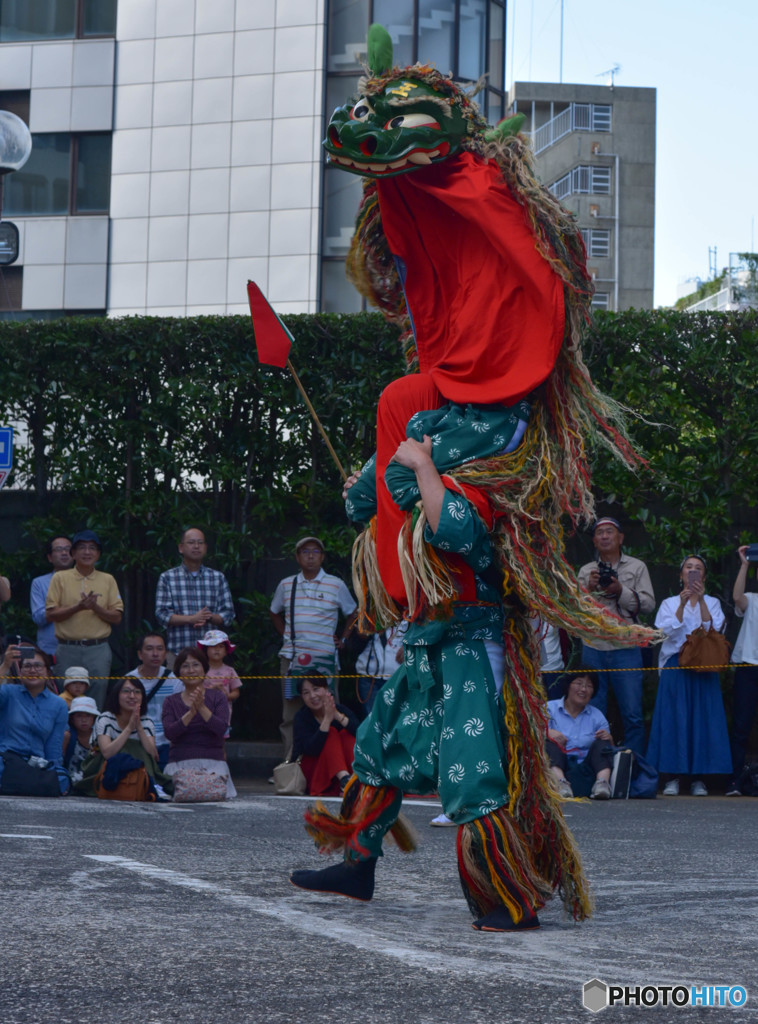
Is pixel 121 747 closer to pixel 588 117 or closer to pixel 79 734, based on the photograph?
pixel 79 734

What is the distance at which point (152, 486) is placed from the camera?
1204 cm

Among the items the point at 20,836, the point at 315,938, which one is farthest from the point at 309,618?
the point at 315,938

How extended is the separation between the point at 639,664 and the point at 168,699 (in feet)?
11.5

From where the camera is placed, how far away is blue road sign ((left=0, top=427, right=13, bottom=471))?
35.6 ft

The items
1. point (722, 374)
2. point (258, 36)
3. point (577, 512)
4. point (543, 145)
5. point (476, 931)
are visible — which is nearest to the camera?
point (476, 931)

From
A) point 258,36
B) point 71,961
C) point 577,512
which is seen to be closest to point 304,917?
point 71,961

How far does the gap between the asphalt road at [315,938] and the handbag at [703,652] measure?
4158mm

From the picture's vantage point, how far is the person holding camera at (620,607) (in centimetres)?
1026

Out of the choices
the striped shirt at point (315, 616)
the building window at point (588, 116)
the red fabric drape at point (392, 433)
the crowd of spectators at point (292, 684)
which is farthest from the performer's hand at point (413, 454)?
the building window at point (588, 116)

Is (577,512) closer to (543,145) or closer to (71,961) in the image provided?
(71,961)

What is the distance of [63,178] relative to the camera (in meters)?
26.7

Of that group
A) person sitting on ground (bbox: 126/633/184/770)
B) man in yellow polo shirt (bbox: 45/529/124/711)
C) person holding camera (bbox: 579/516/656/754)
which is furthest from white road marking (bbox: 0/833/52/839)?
person holding camera (bbox: 579/516/656/754)

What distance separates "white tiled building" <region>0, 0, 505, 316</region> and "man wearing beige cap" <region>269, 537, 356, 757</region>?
15.1 metres

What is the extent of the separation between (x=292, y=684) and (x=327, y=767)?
1394 millimetres
